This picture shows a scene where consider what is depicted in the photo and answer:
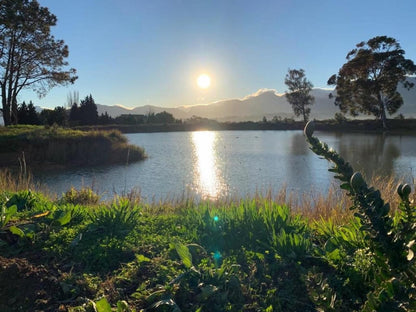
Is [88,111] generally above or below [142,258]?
above

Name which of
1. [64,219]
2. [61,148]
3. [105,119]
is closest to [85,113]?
[105,119]

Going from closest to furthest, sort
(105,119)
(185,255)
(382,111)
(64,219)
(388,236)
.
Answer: (388,236)
(185,255)
(64,219)
(382,111)
(105,119)

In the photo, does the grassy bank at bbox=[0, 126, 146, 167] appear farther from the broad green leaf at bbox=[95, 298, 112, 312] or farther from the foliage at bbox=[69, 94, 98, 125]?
the foliage at bbox=[69, 94, 98, 125]

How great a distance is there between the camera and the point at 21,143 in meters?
19.2

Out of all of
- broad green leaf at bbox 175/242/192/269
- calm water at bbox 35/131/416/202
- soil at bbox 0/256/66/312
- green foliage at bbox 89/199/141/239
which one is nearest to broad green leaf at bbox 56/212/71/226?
green foliage at bbox 89/199/141/239

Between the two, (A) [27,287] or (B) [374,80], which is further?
(B) [374,80]

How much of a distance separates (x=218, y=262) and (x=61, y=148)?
19389mm

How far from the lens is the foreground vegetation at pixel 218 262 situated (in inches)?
50.5

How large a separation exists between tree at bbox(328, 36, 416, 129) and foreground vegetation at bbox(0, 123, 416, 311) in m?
41.4

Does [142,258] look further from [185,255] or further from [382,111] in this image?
[382,111]

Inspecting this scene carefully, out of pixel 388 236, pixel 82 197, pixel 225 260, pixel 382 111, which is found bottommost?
pixel 82 197

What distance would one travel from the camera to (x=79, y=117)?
4722 centimetres

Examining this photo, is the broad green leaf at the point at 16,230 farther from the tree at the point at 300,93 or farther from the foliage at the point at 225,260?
the tree at the point at 300,93

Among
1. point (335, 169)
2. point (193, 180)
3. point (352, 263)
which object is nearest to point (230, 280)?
point (352, 263)
